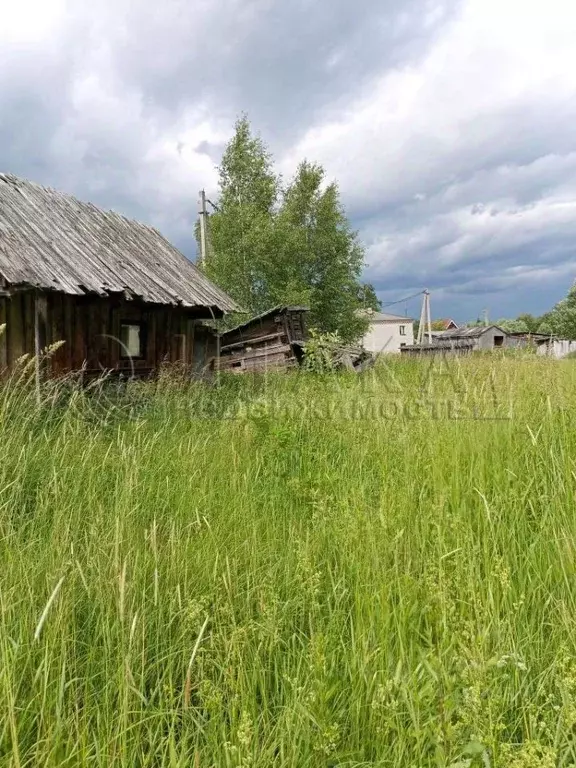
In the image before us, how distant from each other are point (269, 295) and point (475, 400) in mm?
18948

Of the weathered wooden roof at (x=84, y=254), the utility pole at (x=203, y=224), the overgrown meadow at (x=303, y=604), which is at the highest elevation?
the utility pole at (x=203, y=224)

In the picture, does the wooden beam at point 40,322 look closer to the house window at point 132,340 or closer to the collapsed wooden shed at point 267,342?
the house window at point 132,340

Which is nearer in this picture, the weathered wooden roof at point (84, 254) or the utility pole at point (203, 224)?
the weathered wooden roof at point (84, 254)

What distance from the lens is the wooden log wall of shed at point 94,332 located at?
709cm

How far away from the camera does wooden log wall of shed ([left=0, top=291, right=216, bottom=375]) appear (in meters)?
7.09

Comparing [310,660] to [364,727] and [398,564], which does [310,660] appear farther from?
[398,564]

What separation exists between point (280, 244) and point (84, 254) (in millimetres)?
14300

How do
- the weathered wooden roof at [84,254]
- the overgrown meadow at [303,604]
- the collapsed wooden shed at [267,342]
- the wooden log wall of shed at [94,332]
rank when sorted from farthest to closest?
the collapsed wooden shed at [267,342] → the wooden log wall of shed at [94,332] → the weathered wooden roof at [84,254] → the overgrown meadow at [303,604]

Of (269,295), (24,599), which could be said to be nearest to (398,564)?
(24,599)

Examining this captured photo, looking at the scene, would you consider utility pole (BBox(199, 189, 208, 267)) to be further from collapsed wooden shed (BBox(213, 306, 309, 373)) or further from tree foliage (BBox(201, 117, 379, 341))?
collapsed wooden shed (BBox(213, 306, 309, 373))

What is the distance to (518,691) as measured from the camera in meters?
1.32

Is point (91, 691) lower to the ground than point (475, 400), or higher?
lower

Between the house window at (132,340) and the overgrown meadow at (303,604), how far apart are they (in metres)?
5.89

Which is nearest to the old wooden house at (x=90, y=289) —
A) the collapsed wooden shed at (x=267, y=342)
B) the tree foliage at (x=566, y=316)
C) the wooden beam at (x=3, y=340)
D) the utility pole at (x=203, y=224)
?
the wooden beam at (x=3, y=340)
